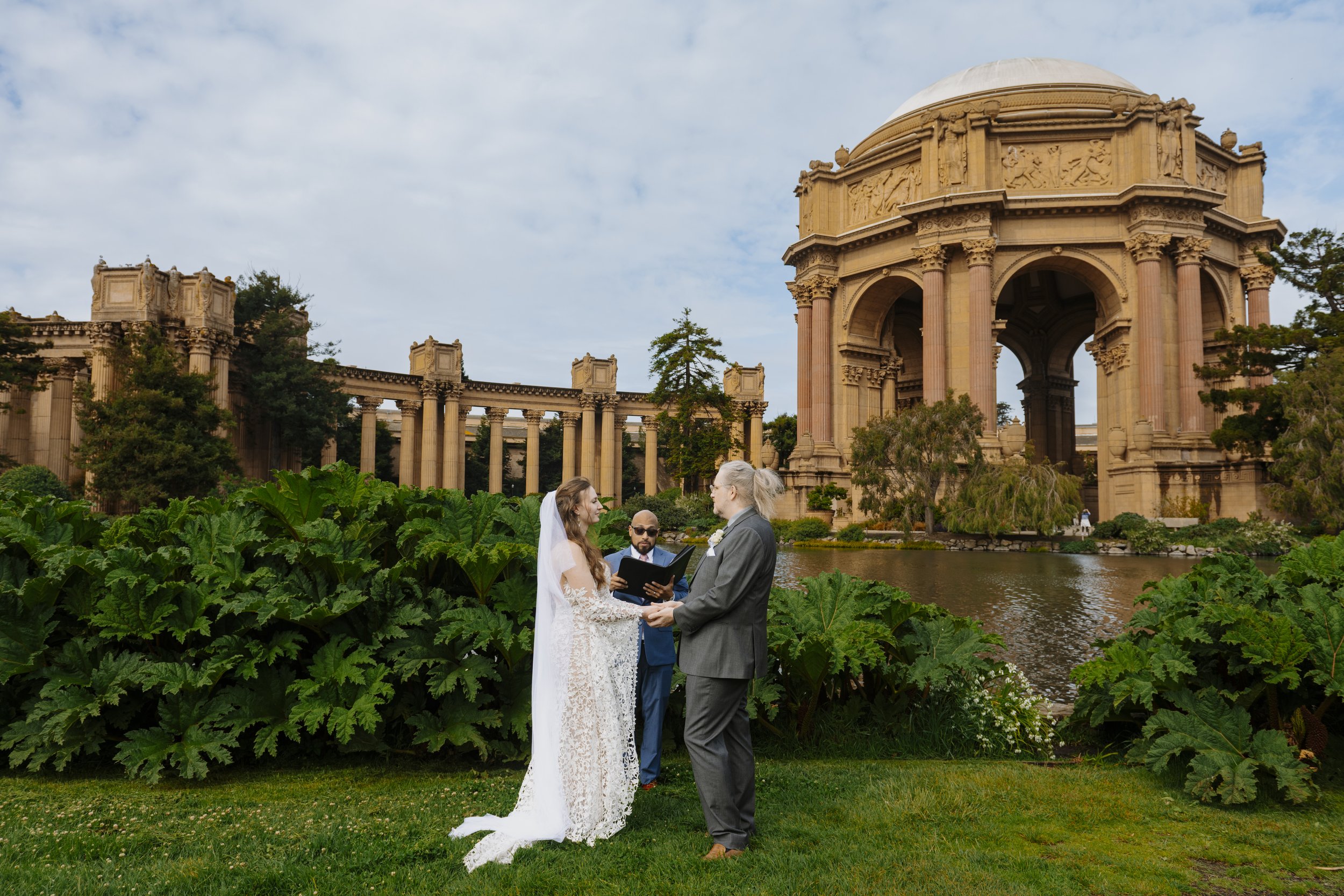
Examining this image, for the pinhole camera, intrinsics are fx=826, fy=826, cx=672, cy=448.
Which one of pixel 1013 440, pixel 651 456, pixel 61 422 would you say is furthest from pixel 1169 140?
pixel 61 422

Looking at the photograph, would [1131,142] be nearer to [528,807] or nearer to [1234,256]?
[1234,256]

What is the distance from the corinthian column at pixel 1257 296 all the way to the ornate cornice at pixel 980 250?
1395 centimetres

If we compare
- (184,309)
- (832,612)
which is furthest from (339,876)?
(184,309)

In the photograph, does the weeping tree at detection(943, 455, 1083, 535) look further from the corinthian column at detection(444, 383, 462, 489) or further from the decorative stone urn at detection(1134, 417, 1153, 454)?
the corinthian column at detection(444, 383, 462, 489)

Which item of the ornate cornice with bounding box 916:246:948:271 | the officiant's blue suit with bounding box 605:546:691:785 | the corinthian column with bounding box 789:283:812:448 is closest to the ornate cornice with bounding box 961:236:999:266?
the ornate cornice with bounding box 916:246:948:271

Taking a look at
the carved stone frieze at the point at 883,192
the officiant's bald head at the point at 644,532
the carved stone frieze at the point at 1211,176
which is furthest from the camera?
the carved stone frieze at the point at 883,192

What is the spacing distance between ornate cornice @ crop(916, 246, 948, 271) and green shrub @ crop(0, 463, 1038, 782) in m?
34.2

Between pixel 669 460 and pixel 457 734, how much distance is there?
1562 inches

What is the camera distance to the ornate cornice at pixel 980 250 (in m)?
36.3

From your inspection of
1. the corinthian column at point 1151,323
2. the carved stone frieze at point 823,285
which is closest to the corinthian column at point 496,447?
the carved stone frieze at point 823,285

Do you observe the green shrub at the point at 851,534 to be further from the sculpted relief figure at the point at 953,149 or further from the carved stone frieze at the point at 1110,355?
the sculpted relief figure at the point at 953,149

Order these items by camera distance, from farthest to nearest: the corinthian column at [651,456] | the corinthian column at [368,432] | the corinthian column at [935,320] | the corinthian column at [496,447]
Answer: the corinthian column at [651,456]
the corinthian column at [496,447]
the corinthian column at [368,432]
the corinthian column at [935,320]

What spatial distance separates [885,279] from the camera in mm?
41281

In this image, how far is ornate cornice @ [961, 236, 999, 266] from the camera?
36.3 m
